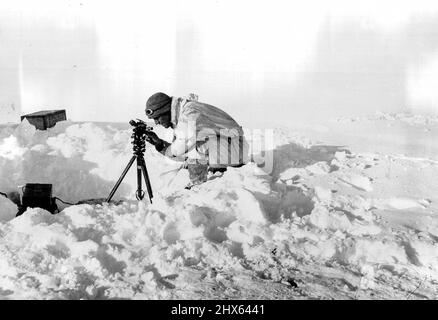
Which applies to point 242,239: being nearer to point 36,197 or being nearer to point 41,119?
point 36,197

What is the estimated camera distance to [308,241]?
3740 mm

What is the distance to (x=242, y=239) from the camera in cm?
372

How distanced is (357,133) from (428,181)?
13.5 ft

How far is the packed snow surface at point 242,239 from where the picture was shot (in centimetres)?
309

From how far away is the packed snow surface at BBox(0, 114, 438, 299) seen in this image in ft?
10.1

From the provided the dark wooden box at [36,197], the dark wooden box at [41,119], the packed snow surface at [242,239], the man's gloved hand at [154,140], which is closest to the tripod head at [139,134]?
the man's gloved hand at [154,140]

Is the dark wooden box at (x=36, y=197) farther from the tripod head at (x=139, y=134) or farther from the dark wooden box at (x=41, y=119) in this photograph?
the dark wooden box at (x=41, y=119)

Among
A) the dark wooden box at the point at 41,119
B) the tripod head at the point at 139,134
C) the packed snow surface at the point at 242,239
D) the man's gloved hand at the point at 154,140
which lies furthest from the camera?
the dark wooden box at the point at 41,119

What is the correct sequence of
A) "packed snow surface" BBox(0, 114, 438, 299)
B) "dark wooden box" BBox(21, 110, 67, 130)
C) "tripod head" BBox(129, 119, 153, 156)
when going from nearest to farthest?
"packed snow surface" BBox(0, 114, 438, 299), "tripod head" BBox(129, 119, 153, 156), "dark wooden box" BBox(21, 110, 67, 130)

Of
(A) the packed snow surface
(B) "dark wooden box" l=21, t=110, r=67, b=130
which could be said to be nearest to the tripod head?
(A) the packed snow surface

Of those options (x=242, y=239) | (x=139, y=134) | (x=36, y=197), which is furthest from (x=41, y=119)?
(x=242, y=239)

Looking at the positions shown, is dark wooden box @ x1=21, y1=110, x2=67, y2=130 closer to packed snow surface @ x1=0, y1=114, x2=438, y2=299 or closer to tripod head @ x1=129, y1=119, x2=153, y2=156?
packed snow surface @ x1=0, y1=114, x2=438, y2=299

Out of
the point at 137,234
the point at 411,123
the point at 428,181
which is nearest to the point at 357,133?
the point at 411,123
